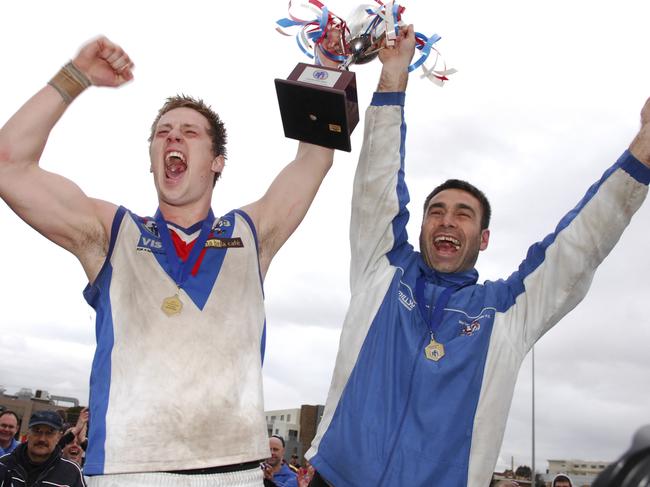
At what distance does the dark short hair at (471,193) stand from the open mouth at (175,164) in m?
1.42

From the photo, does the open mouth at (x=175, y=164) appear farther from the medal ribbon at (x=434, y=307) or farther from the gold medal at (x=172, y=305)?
the medal ribbon at (x=434, y=307)

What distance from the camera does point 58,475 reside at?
712 cm

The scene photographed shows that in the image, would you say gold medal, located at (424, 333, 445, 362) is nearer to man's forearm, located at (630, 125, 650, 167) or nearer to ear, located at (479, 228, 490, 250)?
ear, located at (479, 228, 490, 250)

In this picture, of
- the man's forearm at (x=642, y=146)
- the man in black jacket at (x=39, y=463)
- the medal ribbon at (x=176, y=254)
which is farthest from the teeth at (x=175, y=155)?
the man in black jacket at (x=39, y=463)

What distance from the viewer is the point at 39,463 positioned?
7109mm

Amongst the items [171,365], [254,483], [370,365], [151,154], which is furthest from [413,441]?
[151,154]

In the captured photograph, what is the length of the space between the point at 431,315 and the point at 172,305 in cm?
131

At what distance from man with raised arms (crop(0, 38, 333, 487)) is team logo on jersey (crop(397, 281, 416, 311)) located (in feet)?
2.28

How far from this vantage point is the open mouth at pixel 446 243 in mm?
3855

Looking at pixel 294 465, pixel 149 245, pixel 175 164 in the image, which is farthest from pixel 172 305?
pixel 294 465

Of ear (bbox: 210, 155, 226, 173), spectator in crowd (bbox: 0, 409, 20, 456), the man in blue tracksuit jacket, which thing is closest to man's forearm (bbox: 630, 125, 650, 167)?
the man in blue tracksuit jacket

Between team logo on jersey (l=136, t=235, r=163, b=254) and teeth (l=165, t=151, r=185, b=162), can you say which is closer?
team logo on jersey (l=136, t=235, r=163, b=254)

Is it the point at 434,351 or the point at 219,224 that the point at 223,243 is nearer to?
the point at 219,224

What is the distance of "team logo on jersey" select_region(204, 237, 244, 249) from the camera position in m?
3.55
